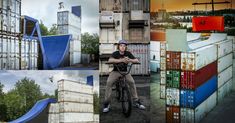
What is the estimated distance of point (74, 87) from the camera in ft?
14.5

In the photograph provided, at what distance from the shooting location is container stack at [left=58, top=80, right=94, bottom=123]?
4.40 metres

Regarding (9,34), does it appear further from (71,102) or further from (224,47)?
(224,47)

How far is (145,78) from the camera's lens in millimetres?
4176

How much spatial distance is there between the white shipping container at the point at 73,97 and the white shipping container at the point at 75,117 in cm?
16

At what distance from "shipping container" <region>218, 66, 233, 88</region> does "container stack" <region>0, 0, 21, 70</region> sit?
2.63 metres

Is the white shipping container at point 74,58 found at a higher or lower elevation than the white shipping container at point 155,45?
lower

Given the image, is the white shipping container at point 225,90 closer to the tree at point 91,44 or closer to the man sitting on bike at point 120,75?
the man sitting on bike at point 120,75

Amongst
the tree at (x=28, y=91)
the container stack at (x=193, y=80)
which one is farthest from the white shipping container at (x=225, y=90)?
the tree at (x=28, y=91)

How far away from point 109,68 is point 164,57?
746 mm

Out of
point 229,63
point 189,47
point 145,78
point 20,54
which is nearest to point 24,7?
point 20,54

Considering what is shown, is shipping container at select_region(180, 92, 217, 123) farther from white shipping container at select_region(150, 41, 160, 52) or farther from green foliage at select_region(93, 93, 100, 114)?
green foliage at select_region(93, 93, 100, 114)

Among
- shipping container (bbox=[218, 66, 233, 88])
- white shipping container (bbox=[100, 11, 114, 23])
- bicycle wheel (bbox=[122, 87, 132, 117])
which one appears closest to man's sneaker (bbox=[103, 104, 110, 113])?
bicycle wheel (bbox=[122, 87, 132, 117])

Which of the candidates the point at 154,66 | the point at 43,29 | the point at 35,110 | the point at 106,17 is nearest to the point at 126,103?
the point at 154,66

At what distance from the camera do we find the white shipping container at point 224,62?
4.87 metres
